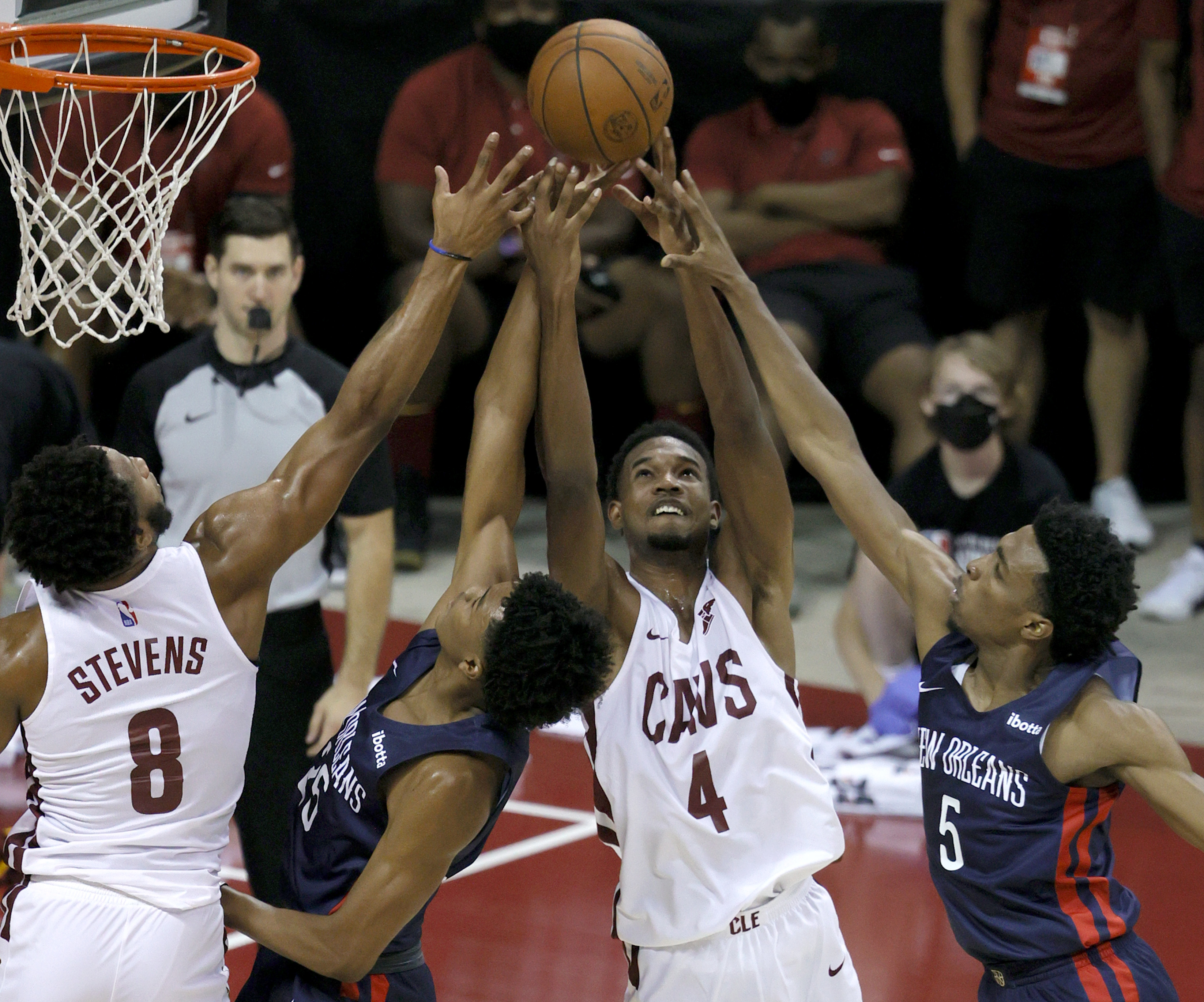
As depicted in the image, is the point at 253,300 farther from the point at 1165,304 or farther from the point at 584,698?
the point at 1165,304

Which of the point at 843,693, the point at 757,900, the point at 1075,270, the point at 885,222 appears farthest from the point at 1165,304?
the point at 757,900

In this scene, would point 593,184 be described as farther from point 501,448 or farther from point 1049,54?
point 1049,54

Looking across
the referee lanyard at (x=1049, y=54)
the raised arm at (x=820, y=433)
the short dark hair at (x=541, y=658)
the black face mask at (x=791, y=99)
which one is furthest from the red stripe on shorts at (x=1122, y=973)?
the black face mask at (x=791, y=99)

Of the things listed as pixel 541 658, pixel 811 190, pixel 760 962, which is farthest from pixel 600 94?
pixel 811 190

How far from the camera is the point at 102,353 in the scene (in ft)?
27.9

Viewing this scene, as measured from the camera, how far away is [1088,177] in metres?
7.55

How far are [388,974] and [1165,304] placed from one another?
21.1 feet

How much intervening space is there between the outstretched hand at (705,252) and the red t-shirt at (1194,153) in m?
4.44

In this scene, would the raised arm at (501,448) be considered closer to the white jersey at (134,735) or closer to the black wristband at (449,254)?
the black wristband at (449,254)

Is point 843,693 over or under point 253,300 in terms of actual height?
under

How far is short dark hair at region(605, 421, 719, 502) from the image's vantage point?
11.8ft

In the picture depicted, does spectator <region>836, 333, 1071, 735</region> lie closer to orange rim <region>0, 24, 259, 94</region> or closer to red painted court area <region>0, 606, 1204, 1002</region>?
red painted court area <region>0, 606, 1204, 1002</region>

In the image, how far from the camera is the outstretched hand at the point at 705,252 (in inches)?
140

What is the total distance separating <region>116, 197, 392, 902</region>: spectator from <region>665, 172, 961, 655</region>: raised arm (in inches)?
53.4
